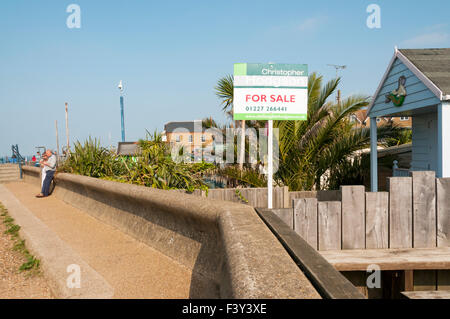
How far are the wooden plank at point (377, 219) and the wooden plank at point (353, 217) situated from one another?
0.07m

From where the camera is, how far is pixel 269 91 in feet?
19.9

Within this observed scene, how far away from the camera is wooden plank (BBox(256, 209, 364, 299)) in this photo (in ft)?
5.65

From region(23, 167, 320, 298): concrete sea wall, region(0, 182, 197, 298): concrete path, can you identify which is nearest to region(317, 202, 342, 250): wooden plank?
region(23, 167, 320, 298): concrete sea wall

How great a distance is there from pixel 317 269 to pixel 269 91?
435 centimetres

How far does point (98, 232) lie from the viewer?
5754mm

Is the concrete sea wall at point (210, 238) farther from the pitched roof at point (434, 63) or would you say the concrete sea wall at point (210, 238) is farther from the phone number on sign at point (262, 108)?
the pitched roof at point (434, 63)

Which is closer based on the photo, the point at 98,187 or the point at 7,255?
the point at 7,255

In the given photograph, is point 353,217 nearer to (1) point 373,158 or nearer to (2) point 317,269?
(2) point 317,269

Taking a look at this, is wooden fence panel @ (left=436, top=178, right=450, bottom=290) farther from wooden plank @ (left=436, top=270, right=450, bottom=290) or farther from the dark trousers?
the dark trousers

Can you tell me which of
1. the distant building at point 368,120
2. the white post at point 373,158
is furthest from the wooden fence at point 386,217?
the distant building at point 368,120

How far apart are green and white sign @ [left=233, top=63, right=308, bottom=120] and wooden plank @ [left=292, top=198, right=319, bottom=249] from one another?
183cm

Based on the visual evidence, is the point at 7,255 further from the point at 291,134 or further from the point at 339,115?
the point at 339,115
